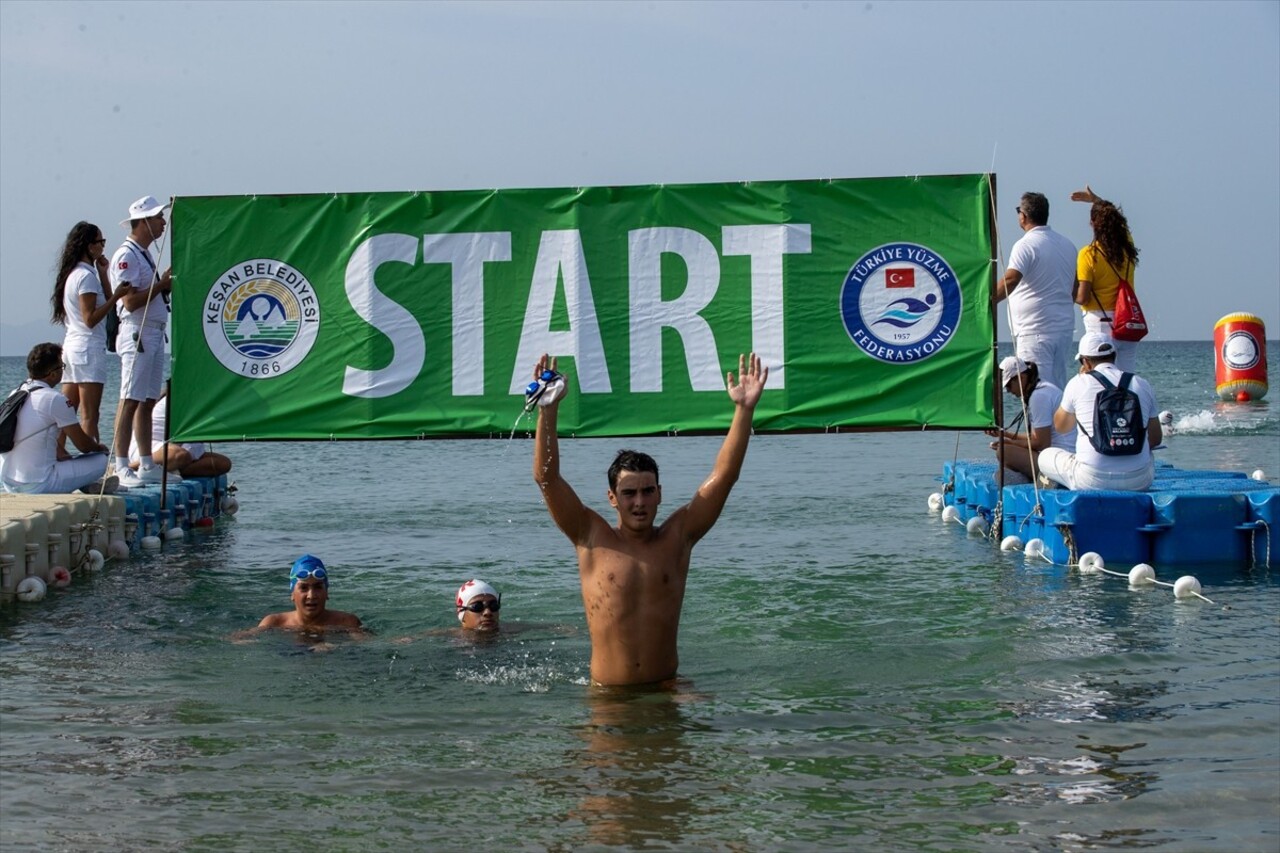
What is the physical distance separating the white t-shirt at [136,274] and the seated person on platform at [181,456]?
1.29 metres

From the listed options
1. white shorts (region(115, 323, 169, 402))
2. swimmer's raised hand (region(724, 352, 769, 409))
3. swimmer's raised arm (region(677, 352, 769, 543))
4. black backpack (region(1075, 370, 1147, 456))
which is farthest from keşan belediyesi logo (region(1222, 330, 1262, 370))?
swimmer's raised hand (region(724, 352, 769, 409))

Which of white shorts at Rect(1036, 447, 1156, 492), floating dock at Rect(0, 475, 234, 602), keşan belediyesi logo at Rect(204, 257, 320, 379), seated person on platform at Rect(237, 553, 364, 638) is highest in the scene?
keşan belediyesi logo at Rect(204, 257, 320, 379)

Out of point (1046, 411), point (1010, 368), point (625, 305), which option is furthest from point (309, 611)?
point (1046, 411)

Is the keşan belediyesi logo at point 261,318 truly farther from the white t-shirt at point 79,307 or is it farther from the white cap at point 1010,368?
the white cap at point 1010,368

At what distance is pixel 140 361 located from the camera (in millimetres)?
13469

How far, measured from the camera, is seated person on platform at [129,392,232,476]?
48.8 ft

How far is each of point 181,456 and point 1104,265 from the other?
9624 millimetres

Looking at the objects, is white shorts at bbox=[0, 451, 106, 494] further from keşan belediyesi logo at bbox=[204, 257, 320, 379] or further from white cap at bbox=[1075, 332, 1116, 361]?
white cap at bbox=[1075, 332, 1116, 361]

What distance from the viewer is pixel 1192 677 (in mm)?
8047

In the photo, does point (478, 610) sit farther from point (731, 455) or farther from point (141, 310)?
point (141, 310)

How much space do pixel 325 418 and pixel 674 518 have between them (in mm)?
5835

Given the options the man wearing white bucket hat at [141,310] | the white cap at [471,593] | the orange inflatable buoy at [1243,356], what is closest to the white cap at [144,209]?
the man wearing white bucket hat at [141,310]

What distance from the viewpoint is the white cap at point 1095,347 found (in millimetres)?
11352

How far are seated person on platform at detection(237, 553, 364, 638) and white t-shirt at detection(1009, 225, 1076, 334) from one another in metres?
6.60
